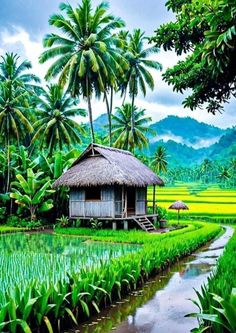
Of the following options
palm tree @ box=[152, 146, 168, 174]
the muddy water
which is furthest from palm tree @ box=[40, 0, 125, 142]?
palm tree @ box=[152, 146, 168, 174]

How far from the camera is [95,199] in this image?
67.7 feet

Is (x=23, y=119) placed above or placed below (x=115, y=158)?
above

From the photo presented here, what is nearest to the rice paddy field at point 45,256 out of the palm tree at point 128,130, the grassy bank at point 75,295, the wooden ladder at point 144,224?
the grassy bank at point 75,295

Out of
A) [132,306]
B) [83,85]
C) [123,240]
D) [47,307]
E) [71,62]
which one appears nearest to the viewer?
[47,307]

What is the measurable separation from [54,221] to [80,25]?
11.1m

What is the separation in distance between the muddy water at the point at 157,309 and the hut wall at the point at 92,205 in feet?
27.0

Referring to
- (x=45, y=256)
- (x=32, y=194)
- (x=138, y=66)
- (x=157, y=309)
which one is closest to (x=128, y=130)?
(x=138, y=66)

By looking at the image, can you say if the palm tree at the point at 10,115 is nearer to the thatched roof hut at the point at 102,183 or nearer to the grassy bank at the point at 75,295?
the thatched roof hut at the point at 102,183

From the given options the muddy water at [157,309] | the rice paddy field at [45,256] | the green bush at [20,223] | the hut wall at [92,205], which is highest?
the hut wall at [92,205]

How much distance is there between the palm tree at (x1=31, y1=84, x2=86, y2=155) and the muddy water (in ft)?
60.2

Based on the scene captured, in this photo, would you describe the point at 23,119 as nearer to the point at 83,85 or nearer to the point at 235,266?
the point at 83,85

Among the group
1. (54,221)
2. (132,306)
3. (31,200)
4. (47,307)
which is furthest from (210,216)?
(47,307)

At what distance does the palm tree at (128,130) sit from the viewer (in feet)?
110

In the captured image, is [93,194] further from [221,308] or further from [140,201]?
[221,308]
